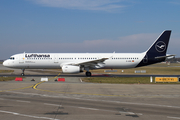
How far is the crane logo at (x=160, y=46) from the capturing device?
127 feet

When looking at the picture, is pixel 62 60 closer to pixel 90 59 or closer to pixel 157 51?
pixel 90 59

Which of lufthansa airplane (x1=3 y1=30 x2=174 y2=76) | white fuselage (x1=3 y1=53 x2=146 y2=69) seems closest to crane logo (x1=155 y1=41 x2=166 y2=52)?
lufthansa airplane (x1=3 y1=30 x2=174 y2=76)

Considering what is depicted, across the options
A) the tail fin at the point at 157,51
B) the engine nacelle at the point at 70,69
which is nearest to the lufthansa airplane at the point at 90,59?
the tail fin at the point at 157,51

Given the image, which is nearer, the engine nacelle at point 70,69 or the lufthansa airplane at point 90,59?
the engine nacelle at point 70,69

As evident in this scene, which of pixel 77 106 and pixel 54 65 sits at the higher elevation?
pixel 54 65

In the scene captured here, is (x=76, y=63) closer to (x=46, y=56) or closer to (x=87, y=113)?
(x=46, y=56)

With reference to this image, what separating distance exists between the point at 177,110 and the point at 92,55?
2780 cm

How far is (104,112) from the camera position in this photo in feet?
36.4

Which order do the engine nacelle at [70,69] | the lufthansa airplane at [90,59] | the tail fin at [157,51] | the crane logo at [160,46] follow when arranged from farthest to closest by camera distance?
the crane logo at [160,46] < the tail fin at [157,51] < the lufthansa airplane at [90,59] < the engine nacelle at [70,69]

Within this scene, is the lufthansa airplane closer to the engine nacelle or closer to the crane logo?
the crane logo

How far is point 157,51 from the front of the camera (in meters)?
38.7

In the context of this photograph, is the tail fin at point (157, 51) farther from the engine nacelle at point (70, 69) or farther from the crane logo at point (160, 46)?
the engine nacelle at point (70, 69)

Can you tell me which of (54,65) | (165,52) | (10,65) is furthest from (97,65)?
(10,65)

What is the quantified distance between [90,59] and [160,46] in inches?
562
